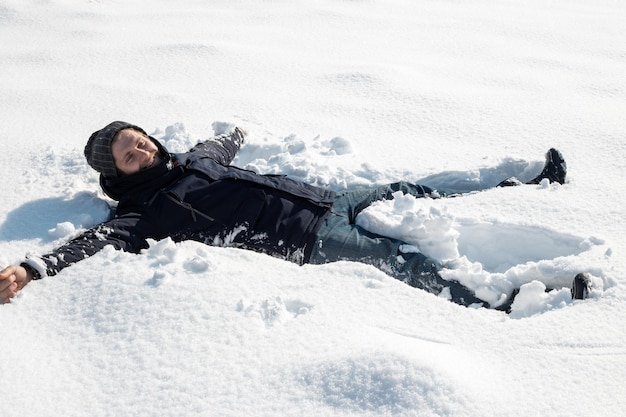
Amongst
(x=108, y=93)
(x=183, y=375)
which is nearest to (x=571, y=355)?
(x=183, y=375)

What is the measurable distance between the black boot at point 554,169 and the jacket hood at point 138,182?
1.47 meters

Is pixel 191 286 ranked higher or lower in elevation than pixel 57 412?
higher

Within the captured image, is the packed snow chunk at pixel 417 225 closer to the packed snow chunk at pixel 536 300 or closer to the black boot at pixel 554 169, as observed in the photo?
the packed snow chunk at pixel 536 300

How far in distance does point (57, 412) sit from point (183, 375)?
277 mm

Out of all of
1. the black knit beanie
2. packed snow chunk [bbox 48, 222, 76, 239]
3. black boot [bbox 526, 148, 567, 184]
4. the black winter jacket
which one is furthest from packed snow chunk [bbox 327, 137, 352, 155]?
packed snow chunk [bbox 48, 222, 76, 239]

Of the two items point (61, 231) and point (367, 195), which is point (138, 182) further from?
point (367, 195)

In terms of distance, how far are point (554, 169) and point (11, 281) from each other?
2.02m

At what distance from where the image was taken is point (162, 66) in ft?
12.8

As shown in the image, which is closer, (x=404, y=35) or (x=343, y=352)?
(x=343, y=352)

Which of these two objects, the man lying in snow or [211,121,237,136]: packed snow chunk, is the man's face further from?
[211,121,237,136]: packed snow chunk

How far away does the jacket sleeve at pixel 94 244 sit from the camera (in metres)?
1.91

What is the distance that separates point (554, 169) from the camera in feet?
8.73

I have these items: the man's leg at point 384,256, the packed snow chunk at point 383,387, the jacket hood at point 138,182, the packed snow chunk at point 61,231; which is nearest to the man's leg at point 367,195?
the man's leg at point 384,256

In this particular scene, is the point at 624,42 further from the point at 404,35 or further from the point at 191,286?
the point at 191,286
